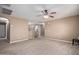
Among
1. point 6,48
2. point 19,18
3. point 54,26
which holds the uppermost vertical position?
point 19,18

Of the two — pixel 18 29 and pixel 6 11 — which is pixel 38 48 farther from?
pixel 6 11

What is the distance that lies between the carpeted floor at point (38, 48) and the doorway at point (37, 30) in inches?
4.9

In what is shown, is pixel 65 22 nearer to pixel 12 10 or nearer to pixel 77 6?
pixel 77 6

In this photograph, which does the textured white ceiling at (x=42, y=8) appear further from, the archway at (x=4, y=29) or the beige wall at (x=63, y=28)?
the archway at (x=4, y=29)

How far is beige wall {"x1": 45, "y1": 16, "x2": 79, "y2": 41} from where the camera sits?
7.37ft

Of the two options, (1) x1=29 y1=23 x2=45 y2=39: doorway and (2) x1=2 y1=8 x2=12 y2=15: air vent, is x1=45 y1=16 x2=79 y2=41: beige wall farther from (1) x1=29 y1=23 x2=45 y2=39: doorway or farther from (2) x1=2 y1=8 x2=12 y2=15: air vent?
(2) x1=2 y1=8 x2=12 y2=15: air vent

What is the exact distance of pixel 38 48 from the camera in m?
2.31

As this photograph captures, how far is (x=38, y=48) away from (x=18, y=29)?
2.18 feet

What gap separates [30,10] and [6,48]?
1051 millimetres

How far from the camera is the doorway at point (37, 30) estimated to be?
2.38 metres

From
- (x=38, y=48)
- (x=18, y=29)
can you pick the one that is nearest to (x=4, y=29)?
(x=18, y=29)
